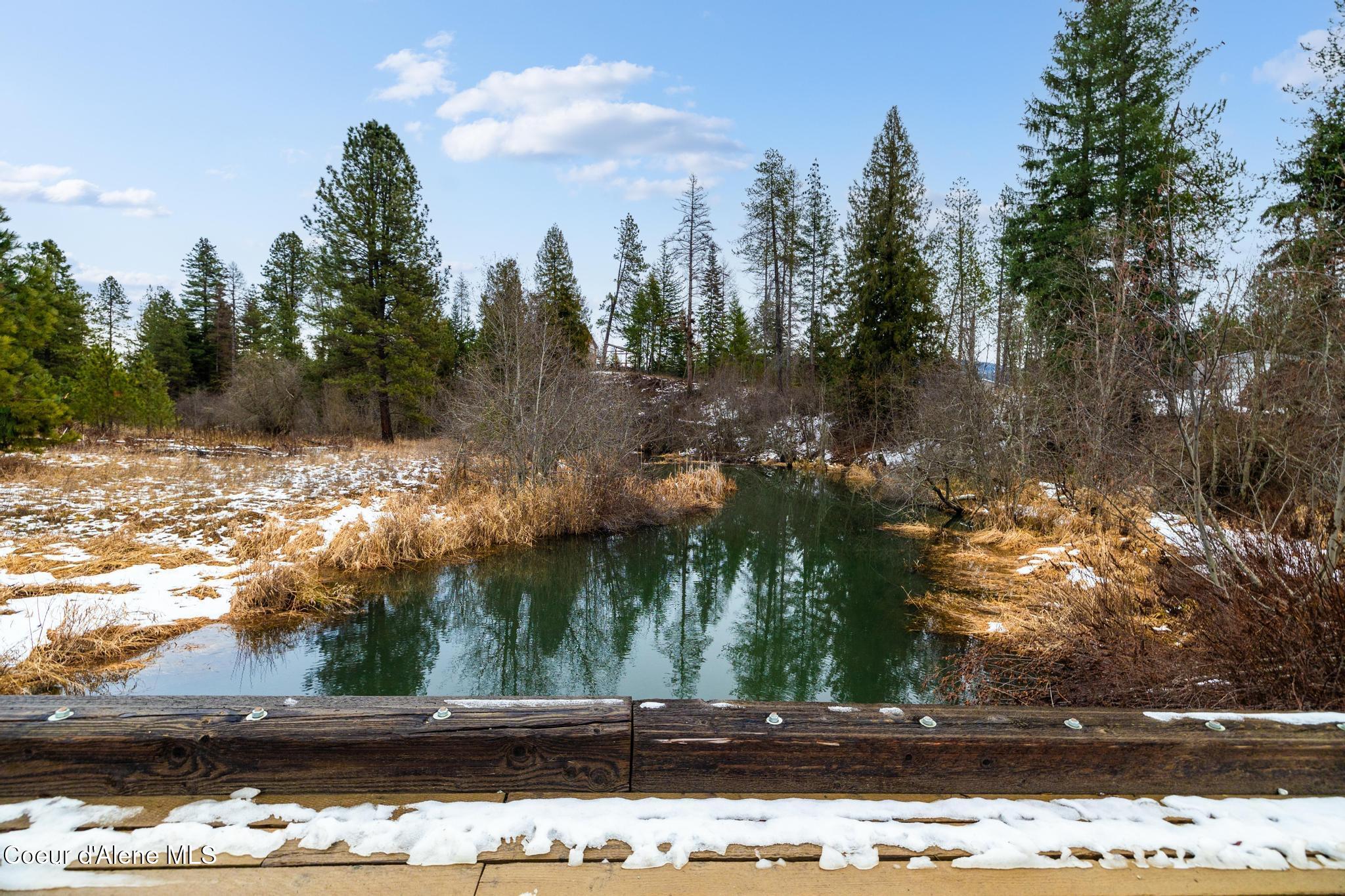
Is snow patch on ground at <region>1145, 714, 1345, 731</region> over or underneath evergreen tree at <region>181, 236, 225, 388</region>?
underneath

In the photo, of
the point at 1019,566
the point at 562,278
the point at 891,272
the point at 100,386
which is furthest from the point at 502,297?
the point at 562,278

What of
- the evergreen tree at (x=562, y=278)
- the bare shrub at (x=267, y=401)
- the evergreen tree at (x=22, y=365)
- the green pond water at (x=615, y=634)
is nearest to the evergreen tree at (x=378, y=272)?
the bare shrub at (x=267, y=401)

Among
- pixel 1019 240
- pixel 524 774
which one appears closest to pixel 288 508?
pixel 524 774

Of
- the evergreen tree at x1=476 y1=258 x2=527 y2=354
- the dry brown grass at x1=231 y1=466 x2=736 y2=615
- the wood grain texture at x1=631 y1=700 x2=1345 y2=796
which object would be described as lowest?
the dry brown grass at x1=231 y1=466 x2=736 y2=615

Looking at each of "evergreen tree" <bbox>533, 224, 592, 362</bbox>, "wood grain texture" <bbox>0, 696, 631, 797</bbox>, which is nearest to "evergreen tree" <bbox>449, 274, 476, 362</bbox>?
"evergreen tree" <bbox>533, 224, 592, 362</bbox>

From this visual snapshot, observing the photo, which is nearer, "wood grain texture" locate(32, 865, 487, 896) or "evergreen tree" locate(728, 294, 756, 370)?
"wood grain texture" locate(32, 865, 487, 896)

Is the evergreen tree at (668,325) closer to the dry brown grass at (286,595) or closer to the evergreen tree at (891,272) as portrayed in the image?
the evergreen tree at (891,272)

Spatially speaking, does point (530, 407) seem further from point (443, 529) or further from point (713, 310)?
point (713, 310)

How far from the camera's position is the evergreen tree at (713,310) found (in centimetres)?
4366

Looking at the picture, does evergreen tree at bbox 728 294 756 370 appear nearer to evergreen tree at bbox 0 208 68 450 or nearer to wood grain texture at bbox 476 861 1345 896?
evergreen tree at bbox 0 208 68 450

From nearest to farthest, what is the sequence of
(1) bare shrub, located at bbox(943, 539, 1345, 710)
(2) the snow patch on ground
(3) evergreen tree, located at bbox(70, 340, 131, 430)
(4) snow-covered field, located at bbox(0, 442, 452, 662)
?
(2) the snow patch on ground → (1) bare shrub, located at bbox(943, 539, 1345, 710) → (4) snow-covered field, located at bbox(0, 442, 452, 662) → (3) evergreen tree, located at bbox(70, 340, 131, 430)

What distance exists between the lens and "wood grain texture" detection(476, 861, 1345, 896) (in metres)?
1.65

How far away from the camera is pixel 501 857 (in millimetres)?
1729

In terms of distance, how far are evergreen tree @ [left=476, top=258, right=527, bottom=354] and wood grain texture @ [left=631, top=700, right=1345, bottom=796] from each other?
1344 centimetres
